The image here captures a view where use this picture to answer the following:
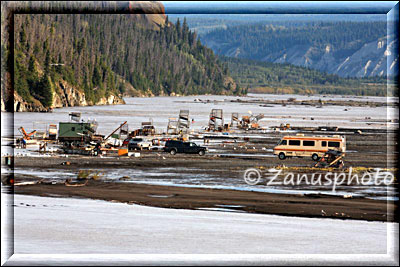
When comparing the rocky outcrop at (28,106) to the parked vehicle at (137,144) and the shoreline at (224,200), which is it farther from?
the shoreline at (224,200)

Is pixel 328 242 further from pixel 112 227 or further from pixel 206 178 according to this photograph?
pixel 206 178

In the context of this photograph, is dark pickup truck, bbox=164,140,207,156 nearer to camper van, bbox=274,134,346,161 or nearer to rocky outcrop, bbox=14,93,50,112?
camper van, bbox=274,134,346,161

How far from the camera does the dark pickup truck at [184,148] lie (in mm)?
73625

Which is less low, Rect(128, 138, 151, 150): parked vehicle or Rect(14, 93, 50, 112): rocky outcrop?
Rect(14, 93, 50, 112): rocky outcrop

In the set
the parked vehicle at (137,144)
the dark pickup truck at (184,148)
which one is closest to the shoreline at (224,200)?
the dark pickup truck at (184,148)

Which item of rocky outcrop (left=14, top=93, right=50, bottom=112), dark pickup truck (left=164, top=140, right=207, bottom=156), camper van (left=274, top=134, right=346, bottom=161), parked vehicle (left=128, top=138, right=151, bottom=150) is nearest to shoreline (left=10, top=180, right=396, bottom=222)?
camper van (left=274, top=134, right=346, bottom=161)

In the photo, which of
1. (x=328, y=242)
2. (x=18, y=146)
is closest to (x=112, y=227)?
(x=328, y=242)

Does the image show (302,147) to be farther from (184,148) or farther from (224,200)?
(224,200)

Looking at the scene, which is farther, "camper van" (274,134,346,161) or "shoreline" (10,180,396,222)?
"camper van" (274,134,346,161)

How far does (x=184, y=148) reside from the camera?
7519 centimetres

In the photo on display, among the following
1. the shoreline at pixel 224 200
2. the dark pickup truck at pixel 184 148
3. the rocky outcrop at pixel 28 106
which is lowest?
the shoreline at pixel 224 200

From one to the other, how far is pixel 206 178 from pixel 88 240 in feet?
93.8

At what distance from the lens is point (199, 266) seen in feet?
55.5

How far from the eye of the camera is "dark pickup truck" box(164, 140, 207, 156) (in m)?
73.6
